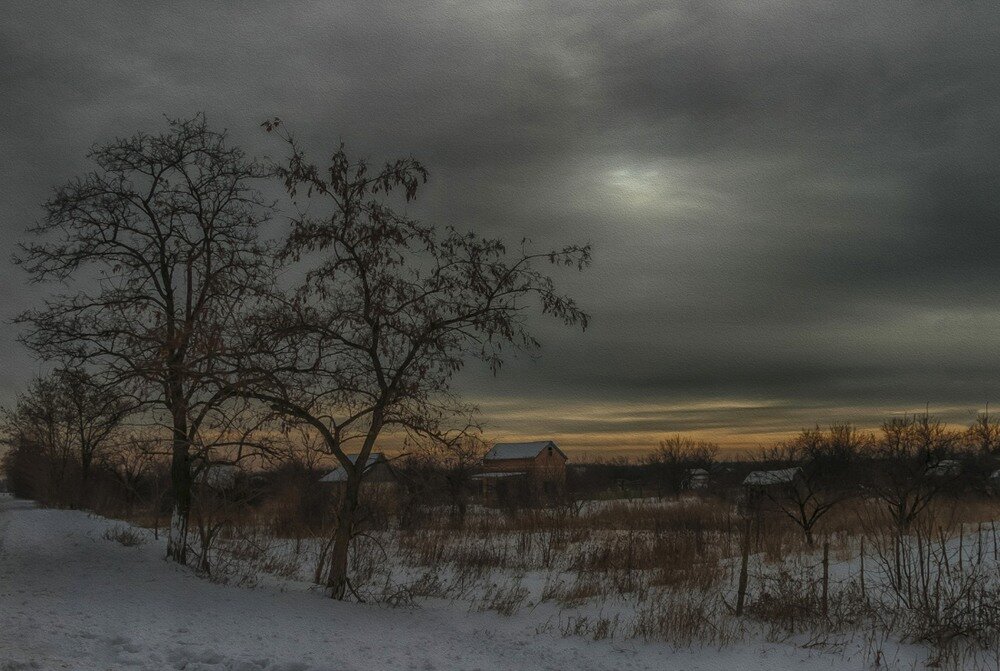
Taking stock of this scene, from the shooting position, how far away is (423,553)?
18.8m

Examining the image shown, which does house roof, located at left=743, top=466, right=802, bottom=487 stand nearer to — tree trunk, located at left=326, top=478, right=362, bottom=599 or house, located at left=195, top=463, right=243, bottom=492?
house, located at left=195, top=463, right=243, bottom=492

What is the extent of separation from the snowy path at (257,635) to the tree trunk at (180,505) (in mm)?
1690

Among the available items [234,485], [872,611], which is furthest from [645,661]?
[234,485]

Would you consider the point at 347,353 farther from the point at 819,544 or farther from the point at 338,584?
the point at 819,544

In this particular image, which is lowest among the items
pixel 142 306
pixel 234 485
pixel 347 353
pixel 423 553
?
pixel 423 553

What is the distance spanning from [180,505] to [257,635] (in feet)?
22.7

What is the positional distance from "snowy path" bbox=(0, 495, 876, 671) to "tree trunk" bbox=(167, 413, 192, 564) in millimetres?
1690

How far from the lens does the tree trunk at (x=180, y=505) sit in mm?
14992

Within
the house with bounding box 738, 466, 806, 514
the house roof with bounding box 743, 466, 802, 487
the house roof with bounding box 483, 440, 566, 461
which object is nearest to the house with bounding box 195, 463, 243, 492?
the house with bounding box 738, 466, 806, 514

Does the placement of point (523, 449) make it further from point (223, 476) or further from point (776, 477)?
point (223, 476)

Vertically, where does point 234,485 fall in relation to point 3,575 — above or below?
above

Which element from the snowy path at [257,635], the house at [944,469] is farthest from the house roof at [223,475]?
the house at [944,469]

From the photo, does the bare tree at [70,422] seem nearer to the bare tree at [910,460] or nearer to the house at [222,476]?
the house at [222,476]

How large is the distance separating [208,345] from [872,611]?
10.1 m
